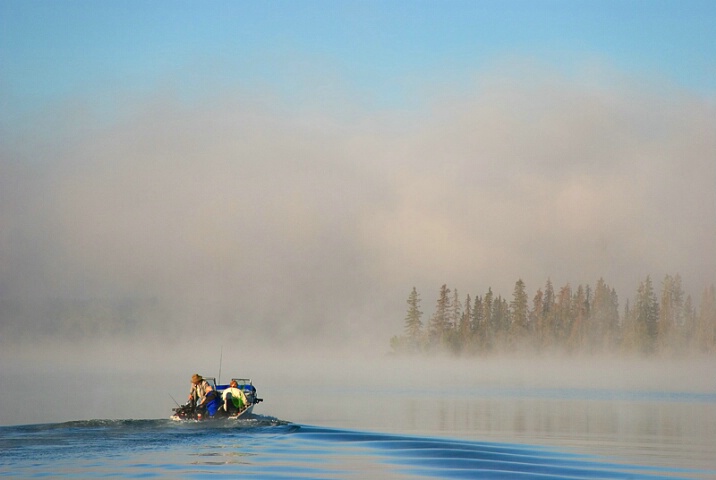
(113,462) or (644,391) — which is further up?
(644,391)

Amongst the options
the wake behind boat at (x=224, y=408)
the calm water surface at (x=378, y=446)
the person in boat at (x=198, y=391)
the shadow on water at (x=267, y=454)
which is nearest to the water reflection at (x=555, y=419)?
the calm water surface at (x=378, y=446)

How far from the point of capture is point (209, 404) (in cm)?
6338

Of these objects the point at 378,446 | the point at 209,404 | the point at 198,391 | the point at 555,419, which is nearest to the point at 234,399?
the point at 209,404

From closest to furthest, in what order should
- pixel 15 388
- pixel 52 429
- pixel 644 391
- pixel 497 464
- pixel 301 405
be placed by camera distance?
pixel 497 464
pixel 52 429
pixel 301 405
pixel 15 388
pixel 644 391

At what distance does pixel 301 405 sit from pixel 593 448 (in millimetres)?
38770

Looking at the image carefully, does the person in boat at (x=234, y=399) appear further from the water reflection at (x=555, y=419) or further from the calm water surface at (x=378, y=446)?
the water reflection at (x=555, y=419)

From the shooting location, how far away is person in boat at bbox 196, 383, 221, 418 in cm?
6309

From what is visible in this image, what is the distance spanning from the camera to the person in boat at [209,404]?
6309cm

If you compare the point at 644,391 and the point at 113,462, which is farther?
the point at 644,391

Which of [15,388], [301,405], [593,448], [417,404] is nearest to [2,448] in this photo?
[593,448]

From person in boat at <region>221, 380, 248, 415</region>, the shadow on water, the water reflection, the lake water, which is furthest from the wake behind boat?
the water reflection

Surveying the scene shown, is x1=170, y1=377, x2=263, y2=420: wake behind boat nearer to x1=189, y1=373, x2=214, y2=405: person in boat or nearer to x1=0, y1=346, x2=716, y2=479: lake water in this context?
x1=189, y1=373, x2=214, y2=405: person in boat

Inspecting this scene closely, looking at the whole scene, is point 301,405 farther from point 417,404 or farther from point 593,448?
point 593,448

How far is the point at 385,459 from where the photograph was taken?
5141 cm
